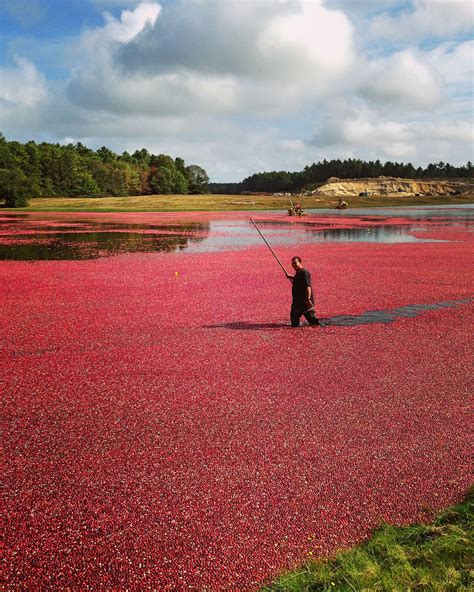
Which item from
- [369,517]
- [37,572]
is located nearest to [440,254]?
[369,517]

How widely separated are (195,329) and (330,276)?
8847 millimetres

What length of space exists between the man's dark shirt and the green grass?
6855 mm

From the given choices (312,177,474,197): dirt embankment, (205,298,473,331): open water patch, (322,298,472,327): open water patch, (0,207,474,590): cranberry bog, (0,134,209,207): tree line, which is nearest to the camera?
(0,207,474,590): cranberry bog

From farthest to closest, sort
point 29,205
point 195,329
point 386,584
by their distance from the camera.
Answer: point 29,205
point 195,329
point 386,584

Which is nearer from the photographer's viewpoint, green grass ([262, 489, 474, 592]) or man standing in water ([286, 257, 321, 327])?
green grass ([262, 489, 474, 592])

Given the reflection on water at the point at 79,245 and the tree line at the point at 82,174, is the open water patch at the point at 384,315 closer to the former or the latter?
the reflection on water at the point at 79,245

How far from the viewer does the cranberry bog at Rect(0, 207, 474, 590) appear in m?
4.23

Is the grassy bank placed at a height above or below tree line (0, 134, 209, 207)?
below

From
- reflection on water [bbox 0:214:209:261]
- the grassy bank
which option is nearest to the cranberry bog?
reflection on water [bbox 0:214:209:261]

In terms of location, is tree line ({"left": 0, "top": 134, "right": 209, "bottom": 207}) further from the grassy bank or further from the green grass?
the green grass

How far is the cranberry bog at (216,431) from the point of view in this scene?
423 cm

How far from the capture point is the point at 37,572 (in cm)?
393

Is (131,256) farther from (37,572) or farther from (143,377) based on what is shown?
(37,572)

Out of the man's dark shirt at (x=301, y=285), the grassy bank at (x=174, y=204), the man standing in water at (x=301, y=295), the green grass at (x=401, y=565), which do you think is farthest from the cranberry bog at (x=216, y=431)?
the grassy bank at (x=174, y=204)
